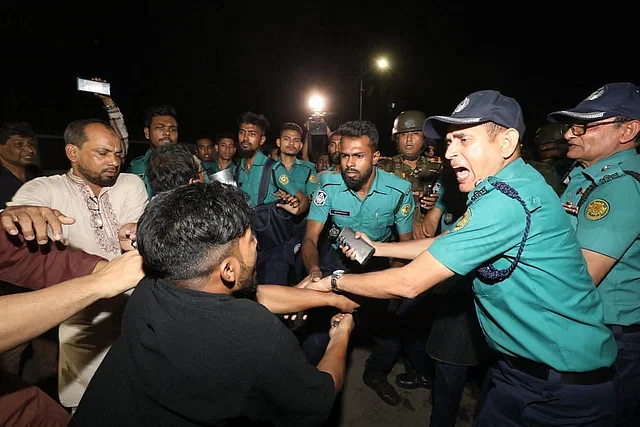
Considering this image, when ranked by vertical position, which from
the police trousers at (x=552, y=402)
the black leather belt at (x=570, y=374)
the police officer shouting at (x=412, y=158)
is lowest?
the police trousers at (x=552, y=402)

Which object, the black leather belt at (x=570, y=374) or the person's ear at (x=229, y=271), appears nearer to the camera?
the person's ear at (x=229, y=271)

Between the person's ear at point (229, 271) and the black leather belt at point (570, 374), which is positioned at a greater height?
the person's ear at point (229, 271)

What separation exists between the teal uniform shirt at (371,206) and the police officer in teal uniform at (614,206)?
1.57 meters

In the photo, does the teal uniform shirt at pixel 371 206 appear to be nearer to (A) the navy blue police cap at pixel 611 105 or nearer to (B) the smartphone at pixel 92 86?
(A) the navy blue police cap at pixel 611 105

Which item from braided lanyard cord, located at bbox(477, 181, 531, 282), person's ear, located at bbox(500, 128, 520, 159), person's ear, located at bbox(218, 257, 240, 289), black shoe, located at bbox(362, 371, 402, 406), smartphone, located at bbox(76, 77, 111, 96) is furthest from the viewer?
smartphone, located at bbox(76, 77, 111, 96)

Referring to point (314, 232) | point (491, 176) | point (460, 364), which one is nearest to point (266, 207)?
point (314, 232)

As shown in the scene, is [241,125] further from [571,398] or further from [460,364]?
[571,398]

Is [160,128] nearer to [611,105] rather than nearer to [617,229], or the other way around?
[611,105]

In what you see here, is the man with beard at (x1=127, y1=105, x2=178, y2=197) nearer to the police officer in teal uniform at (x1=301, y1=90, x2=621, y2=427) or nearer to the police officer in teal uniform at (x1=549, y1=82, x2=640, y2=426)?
the police officer in teal uniform at (x1=301, y1=90, x2=621, y2=427)

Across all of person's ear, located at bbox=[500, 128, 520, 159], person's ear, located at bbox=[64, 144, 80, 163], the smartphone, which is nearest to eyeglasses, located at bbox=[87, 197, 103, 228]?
person's ear, located at bbox=[64, 144, 80, 163]

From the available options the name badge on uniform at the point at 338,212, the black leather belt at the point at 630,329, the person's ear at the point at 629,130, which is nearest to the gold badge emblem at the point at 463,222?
the black leather belt at the point at 630,329

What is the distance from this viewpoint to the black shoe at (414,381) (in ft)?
11.8

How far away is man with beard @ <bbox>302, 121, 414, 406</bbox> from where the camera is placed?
352cm

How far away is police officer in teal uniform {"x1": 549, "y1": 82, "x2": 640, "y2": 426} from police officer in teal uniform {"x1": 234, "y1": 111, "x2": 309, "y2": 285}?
3.15 meters
